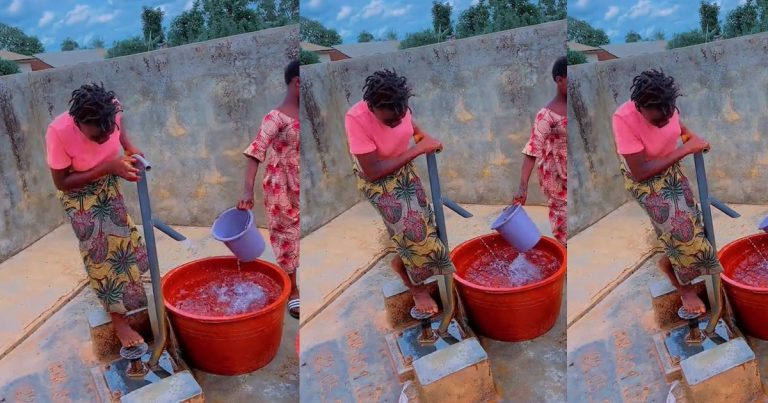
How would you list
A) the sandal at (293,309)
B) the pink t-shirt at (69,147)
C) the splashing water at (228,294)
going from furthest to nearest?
1. the sandal at (293,309)
2. the splashing water at (228,294)
3. the pink t-shirt at (69,147)

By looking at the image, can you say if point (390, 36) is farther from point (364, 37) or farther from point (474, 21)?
point (474, 21)

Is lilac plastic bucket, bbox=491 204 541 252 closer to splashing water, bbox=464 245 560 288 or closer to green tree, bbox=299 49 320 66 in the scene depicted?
splashing water, bbox=464 245 560 288

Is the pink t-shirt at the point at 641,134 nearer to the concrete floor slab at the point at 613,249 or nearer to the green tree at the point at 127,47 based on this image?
the concrete floor slab at the point at 613,249

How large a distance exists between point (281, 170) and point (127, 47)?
0.64 meters

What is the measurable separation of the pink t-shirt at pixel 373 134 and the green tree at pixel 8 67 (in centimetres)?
108

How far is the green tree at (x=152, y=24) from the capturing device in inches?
94.6

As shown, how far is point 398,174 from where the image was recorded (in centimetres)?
228

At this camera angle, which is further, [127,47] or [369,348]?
[369,348]

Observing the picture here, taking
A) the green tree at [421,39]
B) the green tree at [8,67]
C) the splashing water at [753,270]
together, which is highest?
the green tree at [8,67]

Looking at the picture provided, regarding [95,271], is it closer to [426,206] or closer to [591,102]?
[426,206]

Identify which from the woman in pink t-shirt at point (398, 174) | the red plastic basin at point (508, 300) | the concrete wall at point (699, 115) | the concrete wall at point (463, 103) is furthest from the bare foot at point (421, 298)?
the concrete wall at point (699, 115)

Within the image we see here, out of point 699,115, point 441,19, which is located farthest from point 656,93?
point 441,19

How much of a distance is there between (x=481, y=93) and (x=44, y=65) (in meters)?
1.41

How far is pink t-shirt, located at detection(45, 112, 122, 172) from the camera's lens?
217cm
